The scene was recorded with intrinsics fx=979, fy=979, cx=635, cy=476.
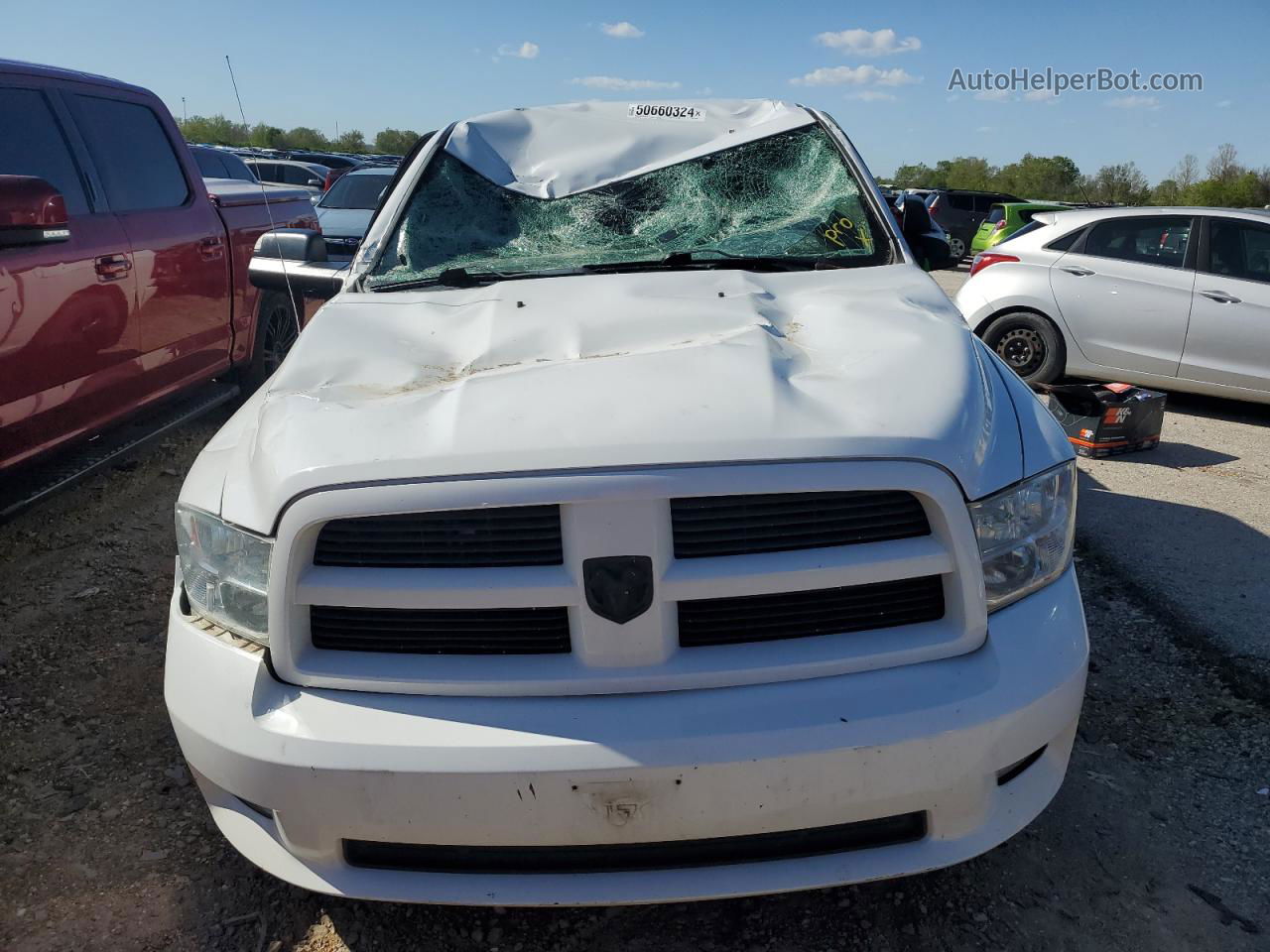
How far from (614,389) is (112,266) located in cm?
338

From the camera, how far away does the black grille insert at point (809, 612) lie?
182 centimetres

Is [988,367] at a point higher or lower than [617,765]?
higher

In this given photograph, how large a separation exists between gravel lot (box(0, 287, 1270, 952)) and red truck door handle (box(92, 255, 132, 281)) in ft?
5.65

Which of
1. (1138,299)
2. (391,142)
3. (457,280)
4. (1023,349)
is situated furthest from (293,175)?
(391,142)

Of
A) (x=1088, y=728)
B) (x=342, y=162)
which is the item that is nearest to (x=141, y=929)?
(x=1088, y=728)

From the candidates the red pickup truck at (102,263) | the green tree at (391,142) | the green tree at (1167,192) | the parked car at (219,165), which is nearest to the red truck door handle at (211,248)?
the red pickup truck at (102,263)

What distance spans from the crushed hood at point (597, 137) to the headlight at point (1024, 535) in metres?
1.95

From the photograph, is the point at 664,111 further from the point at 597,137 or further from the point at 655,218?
the point at 655,218

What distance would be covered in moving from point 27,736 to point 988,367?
112 inches

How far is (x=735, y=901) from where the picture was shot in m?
2.23

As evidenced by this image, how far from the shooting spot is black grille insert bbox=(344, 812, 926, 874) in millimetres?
1811

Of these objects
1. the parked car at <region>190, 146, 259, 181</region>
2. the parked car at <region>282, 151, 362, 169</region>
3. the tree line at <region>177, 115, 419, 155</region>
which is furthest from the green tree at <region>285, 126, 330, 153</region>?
the parked car at <region>190, 146, 259, 181</region>

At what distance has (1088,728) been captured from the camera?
2.87m

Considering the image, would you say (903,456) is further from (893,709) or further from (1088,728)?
(1088,728)
